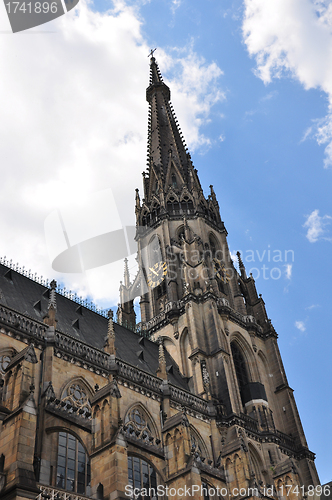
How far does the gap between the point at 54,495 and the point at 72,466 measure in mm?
5796

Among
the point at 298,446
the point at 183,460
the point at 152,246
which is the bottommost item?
the point at 183,460

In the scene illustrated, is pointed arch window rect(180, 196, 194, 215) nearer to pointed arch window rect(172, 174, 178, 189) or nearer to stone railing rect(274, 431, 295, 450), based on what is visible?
pointed arch window rect(172, 174, 178, 189)

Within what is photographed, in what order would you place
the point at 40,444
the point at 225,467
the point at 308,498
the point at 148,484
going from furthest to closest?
the point at 308,498, the point at 225,467, the point at 148,484, the point at 40,444

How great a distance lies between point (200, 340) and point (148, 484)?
45.0ft

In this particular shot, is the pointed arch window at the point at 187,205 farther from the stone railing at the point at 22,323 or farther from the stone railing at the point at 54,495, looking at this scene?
the stone railing at the point at 54,495

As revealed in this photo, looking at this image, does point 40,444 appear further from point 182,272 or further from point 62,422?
point 182,272

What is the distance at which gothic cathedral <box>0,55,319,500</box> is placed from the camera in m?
19.1

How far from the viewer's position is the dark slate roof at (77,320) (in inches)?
1149

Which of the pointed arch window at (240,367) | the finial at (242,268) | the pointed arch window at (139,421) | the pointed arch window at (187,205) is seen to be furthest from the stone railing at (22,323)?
the finial at (242,268)

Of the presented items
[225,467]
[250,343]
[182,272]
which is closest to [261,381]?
[250,343]

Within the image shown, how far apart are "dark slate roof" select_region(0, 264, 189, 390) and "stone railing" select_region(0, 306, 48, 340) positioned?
95.4 inches

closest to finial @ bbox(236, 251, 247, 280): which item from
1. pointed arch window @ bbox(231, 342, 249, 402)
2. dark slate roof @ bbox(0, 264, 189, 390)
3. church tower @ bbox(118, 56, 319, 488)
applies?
church tower @ bbox(118, 56, 319, 488)

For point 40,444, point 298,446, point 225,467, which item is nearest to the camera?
point 40,444

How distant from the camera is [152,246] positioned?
152 feet
